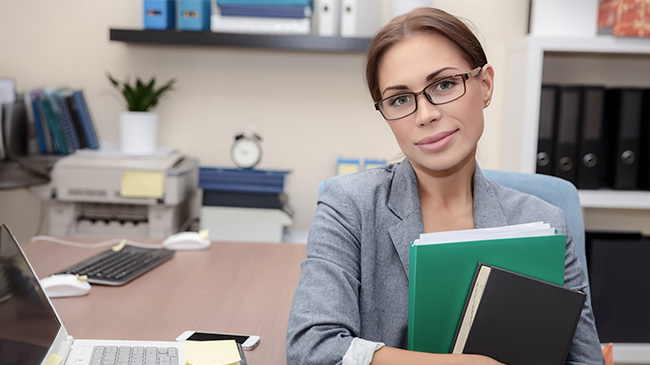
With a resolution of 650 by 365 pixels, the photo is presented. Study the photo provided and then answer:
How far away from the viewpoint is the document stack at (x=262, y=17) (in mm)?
2254

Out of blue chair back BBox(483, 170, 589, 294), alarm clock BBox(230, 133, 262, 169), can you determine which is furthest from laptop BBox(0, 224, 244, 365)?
alarm clock BBox(230, 133, 262, 169)

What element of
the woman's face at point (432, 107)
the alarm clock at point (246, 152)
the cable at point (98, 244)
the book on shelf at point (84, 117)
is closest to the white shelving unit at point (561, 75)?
the alarm clock at point (246, 152)

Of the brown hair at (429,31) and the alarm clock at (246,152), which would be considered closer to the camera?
the brown hair at (429,31)

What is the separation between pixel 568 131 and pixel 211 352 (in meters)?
1.72

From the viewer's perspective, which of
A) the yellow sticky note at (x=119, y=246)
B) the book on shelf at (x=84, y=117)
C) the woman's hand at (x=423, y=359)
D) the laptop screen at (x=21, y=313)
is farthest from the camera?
the book on shelf at (x=84, y=117)

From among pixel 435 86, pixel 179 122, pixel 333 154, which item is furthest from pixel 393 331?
pixel 179 122

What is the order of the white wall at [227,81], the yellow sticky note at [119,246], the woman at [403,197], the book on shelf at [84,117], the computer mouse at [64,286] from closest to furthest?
the woman at [403,197], the computer mouse at [64,286], the yellow sticky note at [119,246], the book on shelf at [84,117], the white wall at [227,81]

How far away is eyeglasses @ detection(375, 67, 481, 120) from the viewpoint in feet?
3.27

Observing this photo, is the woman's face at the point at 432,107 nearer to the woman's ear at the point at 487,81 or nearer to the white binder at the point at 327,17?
the woman's ear at the point at 487,81

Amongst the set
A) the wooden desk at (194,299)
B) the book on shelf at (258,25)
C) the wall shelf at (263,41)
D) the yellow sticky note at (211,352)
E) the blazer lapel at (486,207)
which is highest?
the book on shelf at (258,25)

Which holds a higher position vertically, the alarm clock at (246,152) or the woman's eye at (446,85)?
the woman's eye at (446,85)

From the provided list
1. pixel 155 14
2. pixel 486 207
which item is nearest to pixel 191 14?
pixel 155 14

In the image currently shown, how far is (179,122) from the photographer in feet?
8.41

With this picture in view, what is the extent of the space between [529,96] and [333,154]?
84 centimetres
